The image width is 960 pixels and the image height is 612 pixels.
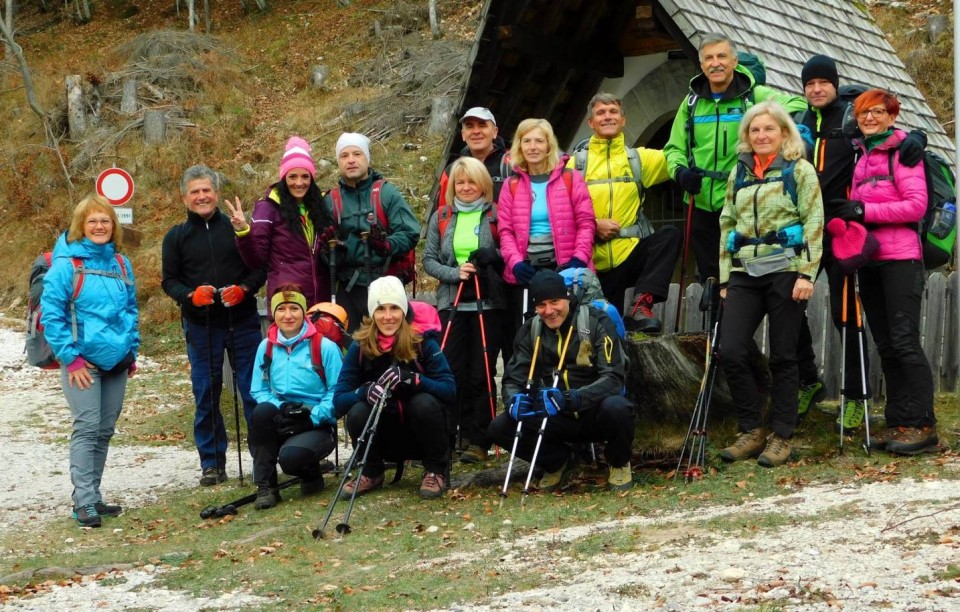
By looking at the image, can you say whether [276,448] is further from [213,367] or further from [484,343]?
[484,343]

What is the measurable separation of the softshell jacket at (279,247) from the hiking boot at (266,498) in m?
1.51

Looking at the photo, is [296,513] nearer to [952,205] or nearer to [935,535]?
[935,535]

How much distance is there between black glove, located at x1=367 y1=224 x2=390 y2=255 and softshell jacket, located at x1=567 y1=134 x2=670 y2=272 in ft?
4.74

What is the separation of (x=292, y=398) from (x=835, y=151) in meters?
3.97

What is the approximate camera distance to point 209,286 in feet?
26.8

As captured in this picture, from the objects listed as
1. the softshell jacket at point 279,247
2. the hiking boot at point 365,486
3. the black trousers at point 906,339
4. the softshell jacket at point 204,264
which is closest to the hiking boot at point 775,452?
the black trousers at point 906,339

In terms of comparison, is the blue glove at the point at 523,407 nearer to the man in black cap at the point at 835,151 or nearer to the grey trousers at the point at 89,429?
the man in black cap at the point at 835,151

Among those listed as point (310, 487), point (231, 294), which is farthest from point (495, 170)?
point (310, 487)

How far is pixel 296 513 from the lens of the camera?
280 inches

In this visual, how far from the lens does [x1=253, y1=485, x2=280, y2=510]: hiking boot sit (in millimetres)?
7398

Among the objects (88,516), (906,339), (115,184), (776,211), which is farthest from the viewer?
(115,184)

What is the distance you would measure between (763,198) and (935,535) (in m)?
2.58

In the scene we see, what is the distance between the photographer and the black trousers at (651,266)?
786 centimetres

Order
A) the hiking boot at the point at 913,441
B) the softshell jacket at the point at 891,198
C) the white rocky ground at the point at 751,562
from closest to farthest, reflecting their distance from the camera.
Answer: the white rocky ground at the point at 751,562, the softshell jacket at the point at 891,198, the hiking boot at the point at 913,441
